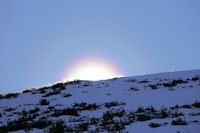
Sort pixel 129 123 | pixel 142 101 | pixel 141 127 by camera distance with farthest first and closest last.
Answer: pixel 142 101, pixel 129 123, pixel 141 127

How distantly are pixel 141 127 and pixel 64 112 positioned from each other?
5115 mm

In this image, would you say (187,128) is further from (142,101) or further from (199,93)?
(199,93)

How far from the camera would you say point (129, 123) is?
28.9ft

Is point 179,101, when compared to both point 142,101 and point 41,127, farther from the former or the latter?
point 41,127

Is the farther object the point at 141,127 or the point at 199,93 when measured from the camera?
the point at 199,93

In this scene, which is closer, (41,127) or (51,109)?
(41,127)

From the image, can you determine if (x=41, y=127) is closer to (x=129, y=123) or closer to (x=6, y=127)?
(x=6, y=127)

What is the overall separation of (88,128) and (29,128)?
2680 millimetres

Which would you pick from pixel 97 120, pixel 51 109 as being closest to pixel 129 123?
pixel 97 120

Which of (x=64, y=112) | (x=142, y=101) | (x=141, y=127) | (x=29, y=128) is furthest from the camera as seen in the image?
Answer: (x=142, y=101)

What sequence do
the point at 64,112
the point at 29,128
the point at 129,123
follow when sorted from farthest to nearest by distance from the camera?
1. the point at 64,112
2. the point at 29,128
3. the point at 129,123

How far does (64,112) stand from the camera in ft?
39.4

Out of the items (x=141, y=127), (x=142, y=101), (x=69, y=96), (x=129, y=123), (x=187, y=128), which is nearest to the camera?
(x=187, y=128)

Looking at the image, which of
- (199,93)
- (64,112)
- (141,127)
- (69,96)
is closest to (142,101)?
(199,93)
